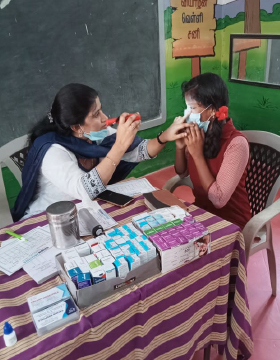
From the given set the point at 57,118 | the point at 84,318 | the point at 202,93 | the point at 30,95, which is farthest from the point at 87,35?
the point at 84,318

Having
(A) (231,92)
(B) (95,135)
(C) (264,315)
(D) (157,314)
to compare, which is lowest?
(C) (264,315)

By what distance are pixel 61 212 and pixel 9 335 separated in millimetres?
378

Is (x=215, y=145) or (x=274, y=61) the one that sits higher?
(x=274, y=61)

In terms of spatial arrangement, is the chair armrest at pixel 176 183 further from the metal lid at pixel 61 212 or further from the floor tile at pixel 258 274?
the metal lid at pixel 61 212

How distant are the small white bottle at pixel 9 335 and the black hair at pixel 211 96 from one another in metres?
1.09

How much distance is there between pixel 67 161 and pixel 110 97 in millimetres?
1313

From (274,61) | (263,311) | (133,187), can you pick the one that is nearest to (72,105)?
(133,187)

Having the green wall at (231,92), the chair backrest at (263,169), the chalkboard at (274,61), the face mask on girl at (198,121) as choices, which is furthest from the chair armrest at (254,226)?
the chalkboard at (274,61)

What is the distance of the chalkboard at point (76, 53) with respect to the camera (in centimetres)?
206

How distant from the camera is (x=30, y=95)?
219cm

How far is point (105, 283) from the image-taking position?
2.68ft

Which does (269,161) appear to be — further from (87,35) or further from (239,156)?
(87,35)

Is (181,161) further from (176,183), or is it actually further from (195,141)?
(195,141)

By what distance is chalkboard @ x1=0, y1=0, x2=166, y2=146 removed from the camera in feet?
6.75
